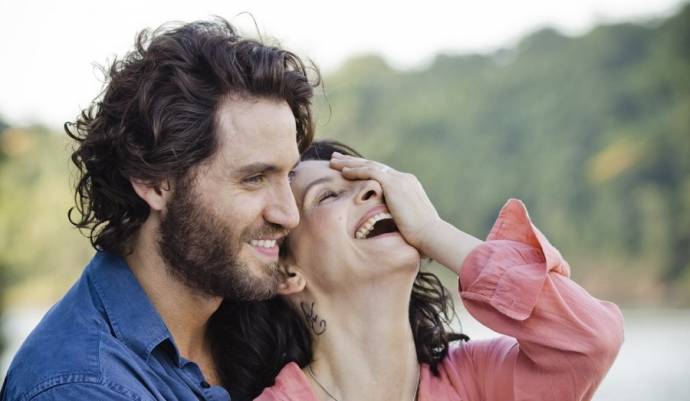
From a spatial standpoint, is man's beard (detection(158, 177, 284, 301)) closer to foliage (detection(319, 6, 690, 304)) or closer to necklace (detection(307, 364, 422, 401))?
necklace (detection(307, 364, 422, 401))

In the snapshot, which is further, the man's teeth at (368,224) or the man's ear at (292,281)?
the man's ear at (292,281)

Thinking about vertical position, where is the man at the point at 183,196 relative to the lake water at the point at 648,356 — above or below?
above

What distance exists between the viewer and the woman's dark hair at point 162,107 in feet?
8.54

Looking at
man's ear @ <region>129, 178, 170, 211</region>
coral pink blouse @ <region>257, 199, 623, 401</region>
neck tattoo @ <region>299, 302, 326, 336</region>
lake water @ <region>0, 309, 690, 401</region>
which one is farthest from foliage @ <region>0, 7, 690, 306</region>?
coral pink blouse @ <region>257, 199, 623, 401</region>

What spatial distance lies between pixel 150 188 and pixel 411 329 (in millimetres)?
893

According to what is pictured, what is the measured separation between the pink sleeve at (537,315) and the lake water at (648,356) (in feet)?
26.9

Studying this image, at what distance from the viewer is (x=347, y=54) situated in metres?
27.1

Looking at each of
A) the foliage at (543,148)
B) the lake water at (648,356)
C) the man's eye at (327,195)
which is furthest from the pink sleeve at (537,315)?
the foliage at (543,148)

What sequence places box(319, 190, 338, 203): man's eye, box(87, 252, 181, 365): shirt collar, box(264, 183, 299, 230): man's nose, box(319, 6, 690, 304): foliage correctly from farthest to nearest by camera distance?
1. box(319, 6, 690, 304): foliage
2. box(319, 190, 338, 203): man's eye
3. box(264, 183, 299, 230): man's nose
4. box(87, 252, 181, 365): shirt collar

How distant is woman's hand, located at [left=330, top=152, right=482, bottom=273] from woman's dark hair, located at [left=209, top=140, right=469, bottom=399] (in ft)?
1.08

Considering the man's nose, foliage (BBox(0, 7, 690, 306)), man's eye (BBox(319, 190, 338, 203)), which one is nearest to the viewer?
the man's nose

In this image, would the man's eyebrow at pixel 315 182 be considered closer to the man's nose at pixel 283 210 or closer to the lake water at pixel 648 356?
the man's nose at pixel 283 210

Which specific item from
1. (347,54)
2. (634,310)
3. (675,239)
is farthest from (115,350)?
(347,54)

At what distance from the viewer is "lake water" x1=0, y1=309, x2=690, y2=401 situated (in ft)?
44.0
